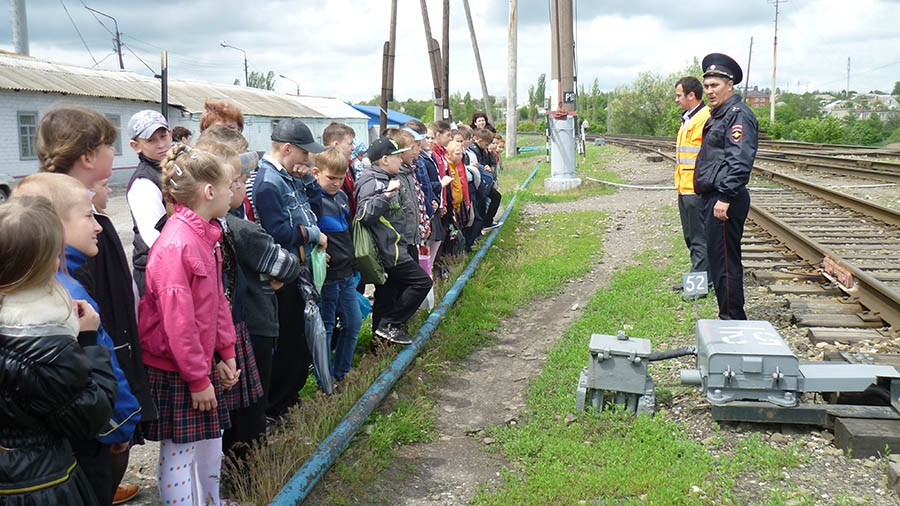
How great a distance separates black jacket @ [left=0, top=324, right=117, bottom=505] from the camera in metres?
2.18

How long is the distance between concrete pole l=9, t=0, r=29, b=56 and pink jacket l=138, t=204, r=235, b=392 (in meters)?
23.7

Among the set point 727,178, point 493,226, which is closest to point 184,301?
point 727,178

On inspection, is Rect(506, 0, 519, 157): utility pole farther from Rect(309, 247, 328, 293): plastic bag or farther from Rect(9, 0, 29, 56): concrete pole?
Rect(309, 247, 328, 293): plastic bag

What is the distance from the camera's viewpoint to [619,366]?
4.49 metres

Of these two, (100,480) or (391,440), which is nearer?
(100,480)

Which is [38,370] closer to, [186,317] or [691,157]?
[186,317]

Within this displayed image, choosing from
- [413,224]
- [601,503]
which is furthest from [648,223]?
[601,503]

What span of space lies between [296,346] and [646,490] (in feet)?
7.17

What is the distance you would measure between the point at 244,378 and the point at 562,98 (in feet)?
48.9

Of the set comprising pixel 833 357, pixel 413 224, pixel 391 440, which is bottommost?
pixel 391 440

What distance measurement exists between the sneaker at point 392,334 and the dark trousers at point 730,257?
240 centimetres

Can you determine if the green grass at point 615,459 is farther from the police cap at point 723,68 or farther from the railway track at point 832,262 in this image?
the police cap at point 723,68

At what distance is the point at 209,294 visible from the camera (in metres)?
3.19

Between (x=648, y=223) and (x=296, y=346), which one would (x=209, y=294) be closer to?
(x=296, y=346)
